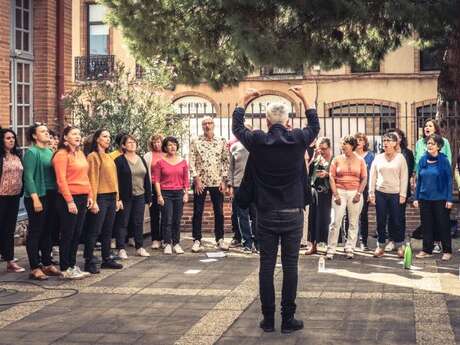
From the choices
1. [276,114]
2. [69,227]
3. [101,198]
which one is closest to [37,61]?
[101,198]

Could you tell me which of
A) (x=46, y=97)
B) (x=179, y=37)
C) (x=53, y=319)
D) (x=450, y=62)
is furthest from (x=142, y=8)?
(x=53, y=319)

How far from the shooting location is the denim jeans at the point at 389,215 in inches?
501

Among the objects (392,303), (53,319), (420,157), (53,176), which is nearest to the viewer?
(53,319)

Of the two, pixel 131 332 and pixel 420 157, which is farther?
pixel 420 157

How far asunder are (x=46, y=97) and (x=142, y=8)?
2.33 metres

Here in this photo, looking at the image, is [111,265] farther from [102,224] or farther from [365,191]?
[365,191]

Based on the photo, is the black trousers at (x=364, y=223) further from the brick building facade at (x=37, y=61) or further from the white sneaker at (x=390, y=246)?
the brick building facade at (x=37, y=61)

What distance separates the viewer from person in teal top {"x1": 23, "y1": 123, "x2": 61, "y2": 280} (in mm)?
10578

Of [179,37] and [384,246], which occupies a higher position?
[179,37]

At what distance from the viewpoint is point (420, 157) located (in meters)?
12.6

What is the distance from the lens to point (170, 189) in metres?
13.0

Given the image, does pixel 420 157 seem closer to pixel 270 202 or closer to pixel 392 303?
pixel 392 303

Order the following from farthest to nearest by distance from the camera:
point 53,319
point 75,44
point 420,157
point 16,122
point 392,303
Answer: point 75,44, point 16,122, point 420,157, point 392,303, point 53,319

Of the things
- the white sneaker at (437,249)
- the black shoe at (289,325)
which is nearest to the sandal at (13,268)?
the black shoe at (289,325)
